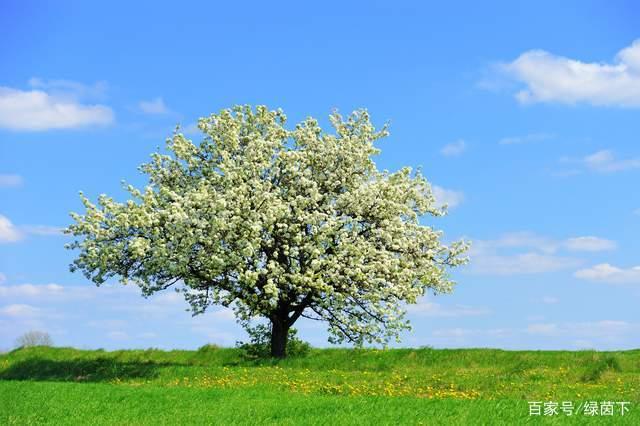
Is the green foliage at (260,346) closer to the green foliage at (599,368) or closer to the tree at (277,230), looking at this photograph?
the tree at (277,230)

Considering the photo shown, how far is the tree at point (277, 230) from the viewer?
3278 centimetres

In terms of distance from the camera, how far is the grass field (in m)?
18.7

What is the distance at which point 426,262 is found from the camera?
37281 mm

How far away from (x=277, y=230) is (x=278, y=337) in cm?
629

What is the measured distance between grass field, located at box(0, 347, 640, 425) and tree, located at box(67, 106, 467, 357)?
3167 mm

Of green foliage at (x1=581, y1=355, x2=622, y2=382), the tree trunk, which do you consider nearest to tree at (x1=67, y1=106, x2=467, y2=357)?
the tree trunk

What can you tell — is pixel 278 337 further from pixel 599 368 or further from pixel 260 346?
pixel 599 368

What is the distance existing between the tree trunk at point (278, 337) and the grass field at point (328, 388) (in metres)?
1.71

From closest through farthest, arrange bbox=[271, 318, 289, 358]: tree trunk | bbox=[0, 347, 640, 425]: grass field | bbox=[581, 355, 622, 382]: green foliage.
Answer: bbox=[0, 347, 640, 425]: grass field, bbox=[581, 355, 622, 382]: green foliage, bbox=[271, 318, 289, 358]: tree trunk

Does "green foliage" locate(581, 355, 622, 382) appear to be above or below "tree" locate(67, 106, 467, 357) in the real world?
below

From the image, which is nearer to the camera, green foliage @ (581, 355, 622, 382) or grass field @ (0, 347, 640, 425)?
grass field @ (0, 347, 640, 425)

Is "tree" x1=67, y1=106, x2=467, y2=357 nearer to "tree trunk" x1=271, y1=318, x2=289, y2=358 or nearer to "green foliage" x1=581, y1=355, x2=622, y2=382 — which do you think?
"tree trunk" x1=271, y1=318, x2=289, y2=358

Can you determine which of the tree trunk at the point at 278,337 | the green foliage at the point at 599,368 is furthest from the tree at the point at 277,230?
the green foliage at the point at 599,368

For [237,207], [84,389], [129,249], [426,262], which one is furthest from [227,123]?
[84,389]
